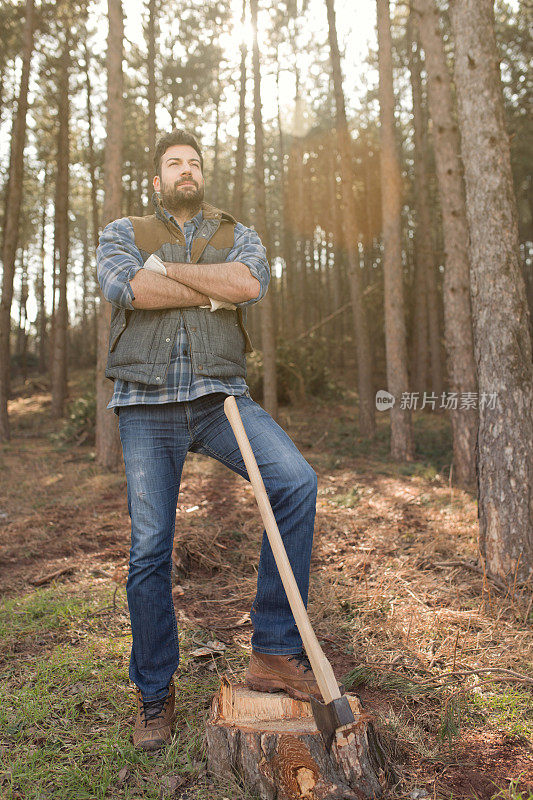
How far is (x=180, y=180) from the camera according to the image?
2.97 m

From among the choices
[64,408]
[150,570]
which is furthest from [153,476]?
[64,408]

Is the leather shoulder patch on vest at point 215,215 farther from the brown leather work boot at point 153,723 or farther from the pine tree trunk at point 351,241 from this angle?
the pine tree trunk at point 351,241

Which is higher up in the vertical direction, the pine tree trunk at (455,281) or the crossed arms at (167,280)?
the pine tree trunk at (455,281)

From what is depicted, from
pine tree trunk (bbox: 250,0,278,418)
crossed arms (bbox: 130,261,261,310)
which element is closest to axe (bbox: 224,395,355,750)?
crossed arms (bbox: 130,261,261,310)

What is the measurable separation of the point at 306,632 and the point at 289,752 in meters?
0.45

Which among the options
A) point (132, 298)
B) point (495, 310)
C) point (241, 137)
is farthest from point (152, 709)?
point (241, 137)

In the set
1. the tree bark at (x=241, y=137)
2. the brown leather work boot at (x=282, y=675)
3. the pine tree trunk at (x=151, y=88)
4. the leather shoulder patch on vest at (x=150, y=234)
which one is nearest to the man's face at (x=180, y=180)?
the leather shoulder patch on vest at (x=150, y=234)

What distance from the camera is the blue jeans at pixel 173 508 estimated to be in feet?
8.33

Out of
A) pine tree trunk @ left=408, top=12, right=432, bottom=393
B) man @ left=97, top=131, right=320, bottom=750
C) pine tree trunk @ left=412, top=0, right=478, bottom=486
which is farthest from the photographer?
pine tree trunk @ left=408, top=12, right=432, bottom=393

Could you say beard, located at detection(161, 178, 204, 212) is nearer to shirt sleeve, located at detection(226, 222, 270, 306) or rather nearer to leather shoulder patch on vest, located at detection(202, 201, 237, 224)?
leather shoulder patch on vest, located at detection(202, 201, 237, 224)

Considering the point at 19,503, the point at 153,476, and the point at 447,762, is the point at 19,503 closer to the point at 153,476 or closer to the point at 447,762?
the point at 153,476

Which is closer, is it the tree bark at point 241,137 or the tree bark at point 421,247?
the tree bark at point 421,247

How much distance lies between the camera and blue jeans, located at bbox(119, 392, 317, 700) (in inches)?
100.0

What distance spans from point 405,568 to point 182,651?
2.05 metres
